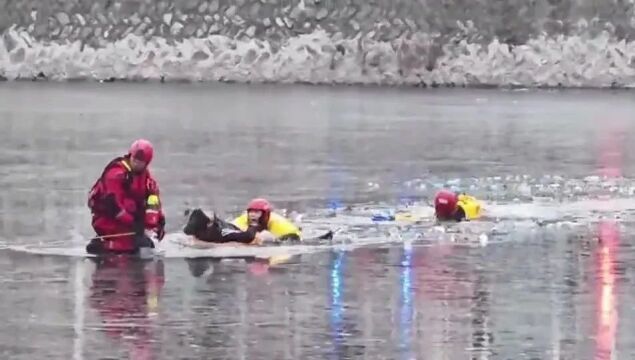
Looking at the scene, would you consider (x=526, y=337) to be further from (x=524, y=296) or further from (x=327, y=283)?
(x=327, y=283)

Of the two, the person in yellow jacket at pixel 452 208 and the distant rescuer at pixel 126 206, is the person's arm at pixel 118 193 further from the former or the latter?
the person in yellow jacket at pixel 452 208

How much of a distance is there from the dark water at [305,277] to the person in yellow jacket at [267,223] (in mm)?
741

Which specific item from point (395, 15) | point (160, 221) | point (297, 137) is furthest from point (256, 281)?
point (395, 15)

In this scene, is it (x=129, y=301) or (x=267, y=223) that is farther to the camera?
(x=267, y=223)

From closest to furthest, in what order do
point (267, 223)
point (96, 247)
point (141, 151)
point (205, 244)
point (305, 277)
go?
point (305, 277), point (141, 151), point (96, 247), point (205, 244), point (267, 223)

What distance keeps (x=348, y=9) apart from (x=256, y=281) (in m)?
54.4

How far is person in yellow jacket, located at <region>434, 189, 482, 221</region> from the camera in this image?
1864 centimetres

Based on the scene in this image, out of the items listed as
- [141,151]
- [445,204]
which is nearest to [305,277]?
[141,151]

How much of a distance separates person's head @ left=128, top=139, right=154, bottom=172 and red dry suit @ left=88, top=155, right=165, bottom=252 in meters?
0.05

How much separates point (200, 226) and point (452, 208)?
3.81m

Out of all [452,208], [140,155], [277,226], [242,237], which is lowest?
[242,237]

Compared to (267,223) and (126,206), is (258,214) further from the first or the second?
(126,206)

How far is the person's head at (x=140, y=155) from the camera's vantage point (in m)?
14.9

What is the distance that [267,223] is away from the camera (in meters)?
16.3
